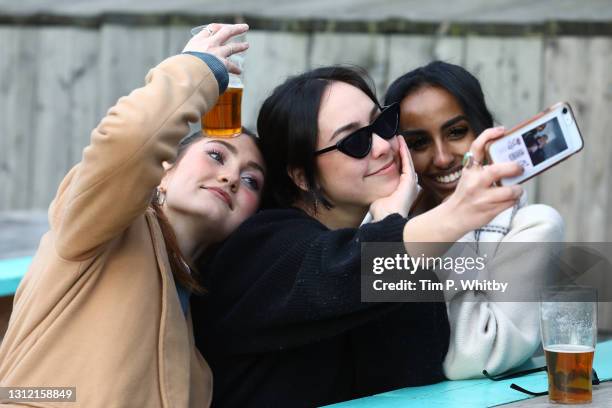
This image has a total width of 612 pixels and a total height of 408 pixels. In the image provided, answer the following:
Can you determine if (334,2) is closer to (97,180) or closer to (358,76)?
(358,76)

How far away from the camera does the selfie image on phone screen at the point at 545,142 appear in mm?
2473

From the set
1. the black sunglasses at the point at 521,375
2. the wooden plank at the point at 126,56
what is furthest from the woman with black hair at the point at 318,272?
the wooden plank at the point at 126,56

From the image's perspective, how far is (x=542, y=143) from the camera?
8.14 feet

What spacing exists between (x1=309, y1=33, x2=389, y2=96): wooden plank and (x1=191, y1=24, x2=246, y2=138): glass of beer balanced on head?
8.95 feet

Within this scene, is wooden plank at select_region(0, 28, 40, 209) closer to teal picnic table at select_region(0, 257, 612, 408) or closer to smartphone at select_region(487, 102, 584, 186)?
teal picnic table at select_region(0, 257, 612, 408)

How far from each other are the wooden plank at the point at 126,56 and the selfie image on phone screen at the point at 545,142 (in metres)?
3.91

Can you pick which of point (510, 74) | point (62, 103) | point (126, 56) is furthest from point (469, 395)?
point (62, 103)

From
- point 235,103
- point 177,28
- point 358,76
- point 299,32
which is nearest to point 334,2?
point 299,32

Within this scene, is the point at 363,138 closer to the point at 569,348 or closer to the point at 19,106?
the point at 569,348

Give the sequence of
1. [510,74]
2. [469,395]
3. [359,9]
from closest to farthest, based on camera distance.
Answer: [469,395] < [510,74] < [359,9]

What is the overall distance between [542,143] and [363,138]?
0.68m

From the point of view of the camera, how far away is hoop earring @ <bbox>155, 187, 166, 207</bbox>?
118 inches

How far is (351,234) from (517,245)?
0.63 metres

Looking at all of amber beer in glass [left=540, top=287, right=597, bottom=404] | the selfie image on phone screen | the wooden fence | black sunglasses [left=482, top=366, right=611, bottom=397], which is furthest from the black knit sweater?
the wooden fence
